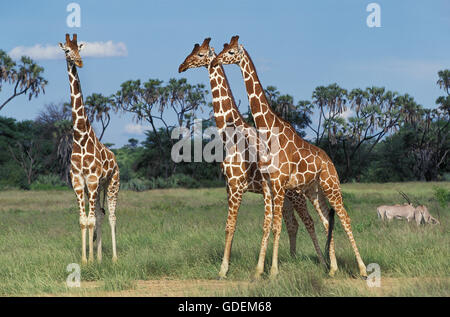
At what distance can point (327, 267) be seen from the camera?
9.89m

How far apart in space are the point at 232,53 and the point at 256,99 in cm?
85

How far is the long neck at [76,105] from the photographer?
424 inches

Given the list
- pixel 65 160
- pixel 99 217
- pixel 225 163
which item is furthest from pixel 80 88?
pixel 65 160

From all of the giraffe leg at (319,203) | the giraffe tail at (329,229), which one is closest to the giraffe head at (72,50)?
the giraffe leg at (319,203)

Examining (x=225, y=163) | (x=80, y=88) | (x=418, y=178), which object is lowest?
(x=418, y=178)

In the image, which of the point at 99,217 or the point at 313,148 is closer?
the point at 313,148

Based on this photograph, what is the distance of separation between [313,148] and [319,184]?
62 centimetres

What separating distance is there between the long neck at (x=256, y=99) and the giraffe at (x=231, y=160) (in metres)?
0.39

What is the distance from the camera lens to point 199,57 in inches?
377

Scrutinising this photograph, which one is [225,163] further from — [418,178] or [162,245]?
[418,178]

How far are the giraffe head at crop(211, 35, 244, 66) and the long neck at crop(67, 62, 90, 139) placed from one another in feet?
10.1

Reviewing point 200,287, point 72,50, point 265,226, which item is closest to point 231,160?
point 265,226

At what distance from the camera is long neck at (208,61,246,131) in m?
9.68
